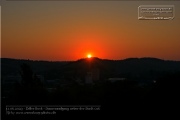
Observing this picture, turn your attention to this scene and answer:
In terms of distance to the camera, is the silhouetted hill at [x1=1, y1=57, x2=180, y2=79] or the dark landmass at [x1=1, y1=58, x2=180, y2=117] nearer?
the dark landmass at [x1=1, y1=58, x2=180, y2=117]

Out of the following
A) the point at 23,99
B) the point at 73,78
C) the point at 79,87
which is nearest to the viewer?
the point at 23,99

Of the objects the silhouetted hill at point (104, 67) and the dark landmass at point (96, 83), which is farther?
the silhouetted hill at point (104, 67)

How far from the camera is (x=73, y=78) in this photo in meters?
4.96

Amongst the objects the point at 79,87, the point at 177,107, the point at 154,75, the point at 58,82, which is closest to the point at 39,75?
the point at 58,82

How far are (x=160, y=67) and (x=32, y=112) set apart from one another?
6.54 feet

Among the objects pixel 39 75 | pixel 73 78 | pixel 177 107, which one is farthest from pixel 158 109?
pixel 39 75

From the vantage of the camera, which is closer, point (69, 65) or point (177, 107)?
point (177, 107)

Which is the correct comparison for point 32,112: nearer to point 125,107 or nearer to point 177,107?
point 125,107

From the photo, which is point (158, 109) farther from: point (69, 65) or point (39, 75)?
point (39, 75)

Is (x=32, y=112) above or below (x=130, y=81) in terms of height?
below

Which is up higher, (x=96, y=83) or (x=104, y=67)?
(x=104, y=67)

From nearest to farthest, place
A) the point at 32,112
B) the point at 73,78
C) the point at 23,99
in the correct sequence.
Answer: the point at 32,112 → the point at 23,99 → the point at 73,78

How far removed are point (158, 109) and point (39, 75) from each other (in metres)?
1.77

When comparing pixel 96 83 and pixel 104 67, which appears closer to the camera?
pixel 96 83
